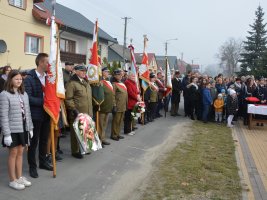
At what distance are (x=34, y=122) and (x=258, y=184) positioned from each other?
14.0ft

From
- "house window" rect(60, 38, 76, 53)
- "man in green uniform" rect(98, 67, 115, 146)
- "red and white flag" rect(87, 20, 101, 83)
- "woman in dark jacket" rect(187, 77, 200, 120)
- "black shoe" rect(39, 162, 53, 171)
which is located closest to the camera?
"black shoe" rect(39, 162, 53, 171)

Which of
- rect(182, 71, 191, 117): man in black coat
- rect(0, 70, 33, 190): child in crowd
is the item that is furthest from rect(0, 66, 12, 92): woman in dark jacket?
rect(182, 71, 191, 117): man in black coat

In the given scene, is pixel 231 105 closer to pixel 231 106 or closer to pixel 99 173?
pixel 231 106

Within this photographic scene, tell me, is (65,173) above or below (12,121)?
below

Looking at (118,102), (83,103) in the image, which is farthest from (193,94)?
(83,103)

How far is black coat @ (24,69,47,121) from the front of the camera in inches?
224

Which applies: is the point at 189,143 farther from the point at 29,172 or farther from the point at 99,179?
the point at 29,172

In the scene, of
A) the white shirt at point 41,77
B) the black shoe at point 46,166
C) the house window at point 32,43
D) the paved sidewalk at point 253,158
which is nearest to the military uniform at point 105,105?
the black shoe at point 46,166

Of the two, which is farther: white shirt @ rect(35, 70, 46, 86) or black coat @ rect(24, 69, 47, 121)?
white shirt @ rect(35, 70, 46, 86)

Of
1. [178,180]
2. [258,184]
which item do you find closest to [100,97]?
[178,180]

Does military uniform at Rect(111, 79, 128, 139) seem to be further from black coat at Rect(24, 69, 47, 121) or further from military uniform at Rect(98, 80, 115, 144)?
black coat at Rect(24, 69, 47, 121)

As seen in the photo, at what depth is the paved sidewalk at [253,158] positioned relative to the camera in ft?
20.1

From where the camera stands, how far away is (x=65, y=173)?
6277mm

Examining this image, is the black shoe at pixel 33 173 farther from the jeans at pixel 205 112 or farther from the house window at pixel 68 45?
the house window at pixel 68 45
